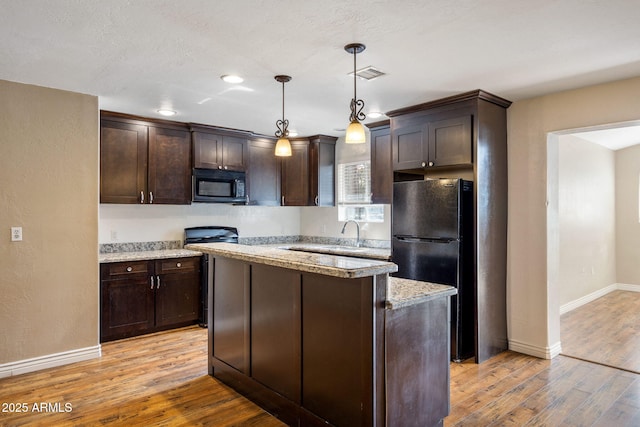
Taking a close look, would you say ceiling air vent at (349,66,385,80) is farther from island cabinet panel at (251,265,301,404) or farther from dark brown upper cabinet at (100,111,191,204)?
dark brown upper cabinet at (100,111,191,204)

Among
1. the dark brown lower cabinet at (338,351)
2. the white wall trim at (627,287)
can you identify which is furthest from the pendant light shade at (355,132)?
the white wall trim at (627,287)

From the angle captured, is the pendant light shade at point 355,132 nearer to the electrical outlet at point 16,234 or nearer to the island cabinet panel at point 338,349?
the island cabinet panel at point 338,349

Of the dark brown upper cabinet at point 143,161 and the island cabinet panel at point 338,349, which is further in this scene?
the dark brown upper cabinet at point 143,161

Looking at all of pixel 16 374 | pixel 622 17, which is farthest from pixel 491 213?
pixel 16 374

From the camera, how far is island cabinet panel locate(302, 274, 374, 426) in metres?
2.12

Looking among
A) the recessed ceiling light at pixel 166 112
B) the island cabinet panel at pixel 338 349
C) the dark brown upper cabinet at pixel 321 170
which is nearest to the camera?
the island cabinet panel at pixel 338 349

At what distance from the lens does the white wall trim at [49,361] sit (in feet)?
11.1

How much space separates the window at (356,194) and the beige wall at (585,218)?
2.33m

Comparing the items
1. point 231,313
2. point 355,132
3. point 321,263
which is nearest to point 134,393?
point 231,313

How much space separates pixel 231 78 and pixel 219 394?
2.48 m

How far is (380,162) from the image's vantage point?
493 cm

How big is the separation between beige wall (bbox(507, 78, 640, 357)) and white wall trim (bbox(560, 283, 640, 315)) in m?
1.91

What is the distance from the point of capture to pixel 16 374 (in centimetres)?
341

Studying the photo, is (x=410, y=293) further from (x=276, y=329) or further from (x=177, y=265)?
(x=177, y=265)
